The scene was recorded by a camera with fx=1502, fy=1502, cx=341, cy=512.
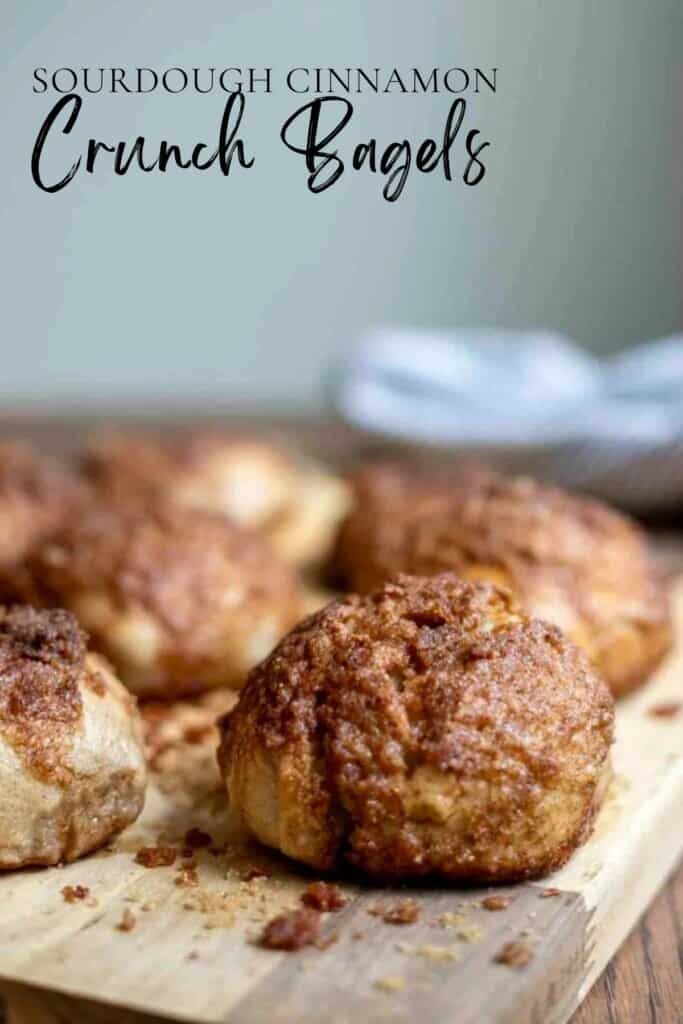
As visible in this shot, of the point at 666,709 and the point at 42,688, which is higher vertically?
the point at 666,709

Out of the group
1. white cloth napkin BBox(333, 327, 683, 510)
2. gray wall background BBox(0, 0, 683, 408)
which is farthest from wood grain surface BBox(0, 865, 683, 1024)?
white cloth napkin BBox(333, 327, 683, 510)

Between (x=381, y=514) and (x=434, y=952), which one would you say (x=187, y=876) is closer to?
(x=434, y=952)

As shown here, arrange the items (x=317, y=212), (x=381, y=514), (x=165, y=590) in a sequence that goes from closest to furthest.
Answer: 1. (x=165, y=590)
2. (x=381, y=514)
3. (x=317, y=212)

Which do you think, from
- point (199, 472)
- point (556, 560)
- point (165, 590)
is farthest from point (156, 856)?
point (199, 472)

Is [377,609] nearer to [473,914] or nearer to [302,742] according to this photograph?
[302,742]

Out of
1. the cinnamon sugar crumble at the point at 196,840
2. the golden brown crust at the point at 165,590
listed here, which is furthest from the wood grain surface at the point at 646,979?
the golden brown crust at the point at 165,590

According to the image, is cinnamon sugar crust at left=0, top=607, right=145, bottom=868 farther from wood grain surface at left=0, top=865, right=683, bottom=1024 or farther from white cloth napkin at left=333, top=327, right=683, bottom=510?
white cloth napkin at left=333, top=327, right=683, bottom=510

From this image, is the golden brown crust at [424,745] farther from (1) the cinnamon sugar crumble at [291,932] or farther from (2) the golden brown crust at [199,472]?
(2) the golden brown crust at [199,472]

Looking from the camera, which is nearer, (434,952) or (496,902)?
(434,952)
